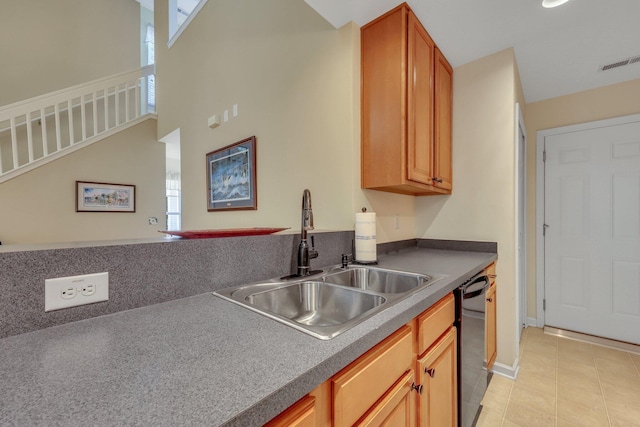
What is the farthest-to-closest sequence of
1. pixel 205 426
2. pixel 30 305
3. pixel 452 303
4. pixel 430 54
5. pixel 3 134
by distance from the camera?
pixel 3 134 → pixel 430 54 → pixel 452 303 → pixel 30 305 → pixel 205 426

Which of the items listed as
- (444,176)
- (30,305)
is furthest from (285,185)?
(30,305)

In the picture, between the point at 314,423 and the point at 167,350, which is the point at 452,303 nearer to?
the point at 314,423

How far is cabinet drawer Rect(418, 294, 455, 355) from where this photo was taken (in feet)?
3.07

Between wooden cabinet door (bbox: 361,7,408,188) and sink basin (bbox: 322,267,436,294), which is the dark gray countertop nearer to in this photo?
sink basin (bbox: 322,267,436,294)

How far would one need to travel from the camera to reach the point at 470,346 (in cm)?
135

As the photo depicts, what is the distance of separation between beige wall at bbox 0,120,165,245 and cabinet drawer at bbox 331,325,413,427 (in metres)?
4.39

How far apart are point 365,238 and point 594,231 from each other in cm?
243

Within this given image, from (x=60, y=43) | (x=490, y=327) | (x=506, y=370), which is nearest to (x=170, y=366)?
(x=490, y=327)

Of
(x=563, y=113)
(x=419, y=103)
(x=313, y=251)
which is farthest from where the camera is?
(x=563, y=113)

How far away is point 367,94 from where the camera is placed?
1715mm

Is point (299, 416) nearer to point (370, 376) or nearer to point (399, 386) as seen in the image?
point (370, 376)

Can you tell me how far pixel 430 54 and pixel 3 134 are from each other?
4.56 meters

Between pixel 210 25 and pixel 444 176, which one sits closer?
pixel 444 176

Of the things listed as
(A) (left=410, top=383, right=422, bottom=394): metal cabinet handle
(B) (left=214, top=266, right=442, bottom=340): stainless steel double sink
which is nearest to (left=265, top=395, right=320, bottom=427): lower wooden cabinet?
(B) (left=214, top=266, right=442, bottom=340): stainless steel double sink
